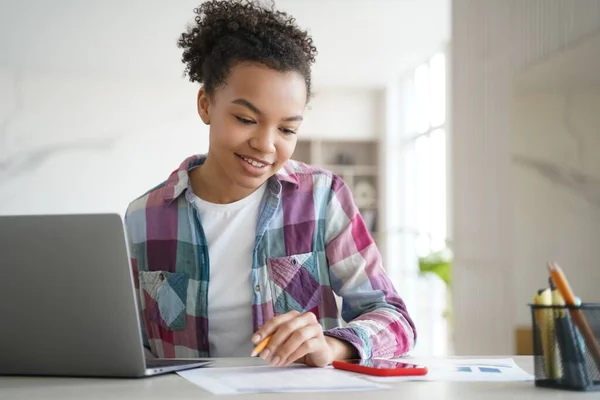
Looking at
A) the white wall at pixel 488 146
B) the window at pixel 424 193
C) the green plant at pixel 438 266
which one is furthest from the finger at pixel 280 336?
the window at pixel 424 193

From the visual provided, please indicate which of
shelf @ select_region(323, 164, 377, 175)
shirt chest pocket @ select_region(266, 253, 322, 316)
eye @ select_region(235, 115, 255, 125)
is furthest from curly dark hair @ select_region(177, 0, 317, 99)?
shelf @ select_region(323, 164, 377, 175)

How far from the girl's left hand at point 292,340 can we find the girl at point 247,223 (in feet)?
0.88

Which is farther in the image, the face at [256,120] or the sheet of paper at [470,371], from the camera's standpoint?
the face at [256,120]

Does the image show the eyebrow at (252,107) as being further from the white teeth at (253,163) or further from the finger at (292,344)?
the finger at (292,344)

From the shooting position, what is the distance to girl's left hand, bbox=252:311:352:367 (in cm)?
109

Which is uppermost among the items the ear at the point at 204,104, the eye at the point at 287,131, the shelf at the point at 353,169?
the shelf at the point at 353,169

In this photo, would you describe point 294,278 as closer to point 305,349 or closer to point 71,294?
point 305,349

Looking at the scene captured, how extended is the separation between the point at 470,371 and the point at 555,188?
155 centimetres

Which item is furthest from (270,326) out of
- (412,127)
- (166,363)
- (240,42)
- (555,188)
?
(412,127)

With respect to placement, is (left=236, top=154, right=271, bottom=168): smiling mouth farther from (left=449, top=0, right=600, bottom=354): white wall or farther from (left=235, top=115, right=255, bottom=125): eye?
(left=449, top=0, right=600, bottom=354): white wall

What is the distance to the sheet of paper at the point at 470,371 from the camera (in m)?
1.04

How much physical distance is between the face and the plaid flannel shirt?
126 millimetres

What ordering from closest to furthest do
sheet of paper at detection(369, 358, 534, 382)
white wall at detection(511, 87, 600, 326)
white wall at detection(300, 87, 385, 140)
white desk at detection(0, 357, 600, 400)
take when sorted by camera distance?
white desk at detection(0, 357, 600, 400)
sheet of paper at detection(369, 358, 534, 382)
white wall at detection(511, 87, 600, 326)
white wall at detection(300, 87, 385, 140)

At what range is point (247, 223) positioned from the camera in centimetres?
163
